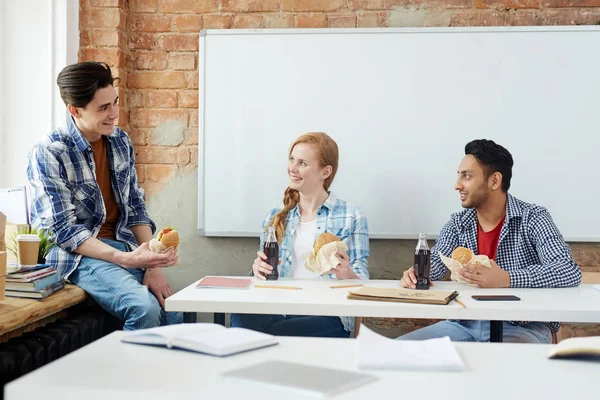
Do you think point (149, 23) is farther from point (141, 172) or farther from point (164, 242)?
point (164, 242)

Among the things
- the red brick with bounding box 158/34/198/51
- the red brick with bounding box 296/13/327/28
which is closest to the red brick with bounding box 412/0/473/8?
the red brick with bounding box 296/13/327/28

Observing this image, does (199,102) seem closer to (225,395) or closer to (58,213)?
(58,213)

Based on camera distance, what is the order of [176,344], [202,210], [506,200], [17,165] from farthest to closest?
[202,210] → [17,165] → [506,200] → [176,344]

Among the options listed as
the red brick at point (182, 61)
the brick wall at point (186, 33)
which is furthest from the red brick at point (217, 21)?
the red brick at point (182, 61)

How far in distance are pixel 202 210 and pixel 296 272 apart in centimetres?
88

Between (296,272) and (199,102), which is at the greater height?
(199,102)

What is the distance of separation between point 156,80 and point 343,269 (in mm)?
1617

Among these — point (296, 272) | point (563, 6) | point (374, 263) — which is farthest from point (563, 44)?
point (296, 272)

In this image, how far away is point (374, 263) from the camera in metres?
3.45

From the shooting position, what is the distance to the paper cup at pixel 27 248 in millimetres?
2520

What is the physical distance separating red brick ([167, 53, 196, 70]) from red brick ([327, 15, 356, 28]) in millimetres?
727

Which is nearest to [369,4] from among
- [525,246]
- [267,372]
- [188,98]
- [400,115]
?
[400,115]

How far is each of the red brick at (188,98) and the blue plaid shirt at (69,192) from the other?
67 cm

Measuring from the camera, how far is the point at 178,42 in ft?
11.5
